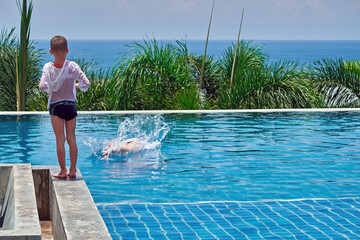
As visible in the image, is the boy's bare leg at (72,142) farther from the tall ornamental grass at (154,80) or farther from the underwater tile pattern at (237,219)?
the tall ornamental grass at (154,80)

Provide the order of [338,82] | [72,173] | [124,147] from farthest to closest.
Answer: [338,82]
[124,147]
[72,173]

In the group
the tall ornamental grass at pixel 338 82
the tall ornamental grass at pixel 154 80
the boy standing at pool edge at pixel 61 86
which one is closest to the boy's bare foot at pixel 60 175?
the boy standing at pool edge at pixel 61 86

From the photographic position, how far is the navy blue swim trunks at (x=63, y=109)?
481 cm

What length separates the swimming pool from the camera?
16.6 feet

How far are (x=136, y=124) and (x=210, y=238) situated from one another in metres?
6.18

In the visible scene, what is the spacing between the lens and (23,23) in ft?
39.9

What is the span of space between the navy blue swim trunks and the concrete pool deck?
500 millimetres

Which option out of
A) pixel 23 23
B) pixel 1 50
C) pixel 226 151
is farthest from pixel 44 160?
pixel 1 50

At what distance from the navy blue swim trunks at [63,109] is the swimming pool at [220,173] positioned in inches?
38.3

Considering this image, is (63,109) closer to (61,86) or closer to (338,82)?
(61,86)

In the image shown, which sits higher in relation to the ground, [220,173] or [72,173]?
[72,173]

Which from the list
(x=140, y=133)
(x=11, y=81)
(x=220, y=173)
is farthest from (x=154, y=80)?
(x=220, y=173)

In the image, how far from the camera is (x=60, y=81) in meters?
4.78

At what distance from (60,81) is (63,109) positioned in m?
0.23
